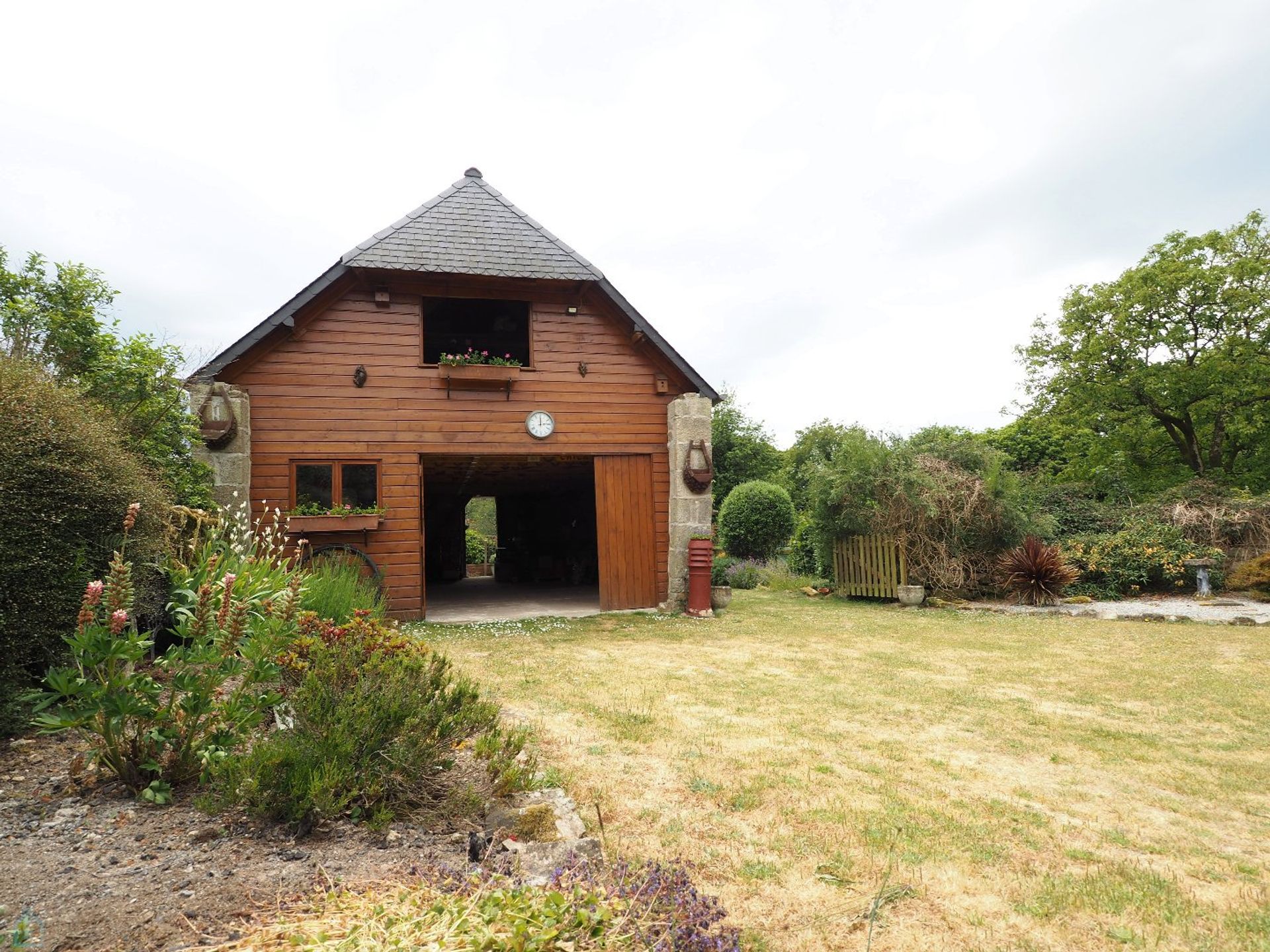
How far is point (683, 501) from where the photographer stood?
1005cm

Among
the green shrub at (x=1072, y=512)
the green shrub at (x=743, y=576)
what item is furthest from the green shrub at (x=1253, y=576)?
the green shrub at (x=743, y=576)

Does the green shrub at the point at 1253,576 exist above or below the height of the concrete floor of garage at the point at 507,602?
above

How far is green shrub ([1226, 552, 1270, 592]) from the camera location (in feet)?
35.7

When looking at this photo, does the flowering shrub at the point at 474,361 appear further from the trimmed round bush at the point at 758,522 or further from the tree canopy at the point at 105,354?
the trimmed round bush at the point at 758,522

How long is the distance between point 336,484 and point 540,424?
2.96 metres

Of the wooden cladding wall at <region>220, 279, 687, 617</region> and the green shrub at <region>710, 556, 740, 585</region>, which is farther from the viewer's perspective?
the green shrub at <region>710, 556, 740, 585</region>

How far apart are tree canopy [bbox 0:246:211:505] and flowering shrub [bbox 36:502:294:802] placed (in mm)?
4083

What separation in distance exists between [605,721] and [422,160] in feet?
40.9

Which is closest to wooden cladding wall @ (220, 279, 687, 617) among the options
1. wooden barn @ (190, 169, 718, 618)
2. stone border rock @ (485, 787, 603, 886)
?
wooden barn @ (190, 169, 718, 618)

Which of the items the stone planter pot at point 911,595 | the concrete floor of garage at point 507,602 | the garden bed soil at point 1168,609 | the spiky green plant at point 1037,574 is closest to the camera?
the garden bed soil at point 1168,609

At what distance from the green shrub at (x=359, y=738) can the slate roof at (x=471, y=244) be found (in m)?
7.03

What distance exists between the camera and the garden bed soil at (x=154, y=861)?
1743mm

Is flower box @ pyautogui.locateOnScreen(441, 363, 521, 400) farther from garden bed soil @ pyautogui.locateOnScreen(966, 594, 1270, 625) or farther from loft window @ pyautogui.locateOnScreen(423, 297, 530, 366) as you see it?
garden bed soil @ pyautogui.locateOnScreen(966, 594, 1270, 625)

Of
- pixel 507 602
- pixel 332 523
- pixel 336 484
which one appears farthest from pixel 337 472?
pixel 507 602
